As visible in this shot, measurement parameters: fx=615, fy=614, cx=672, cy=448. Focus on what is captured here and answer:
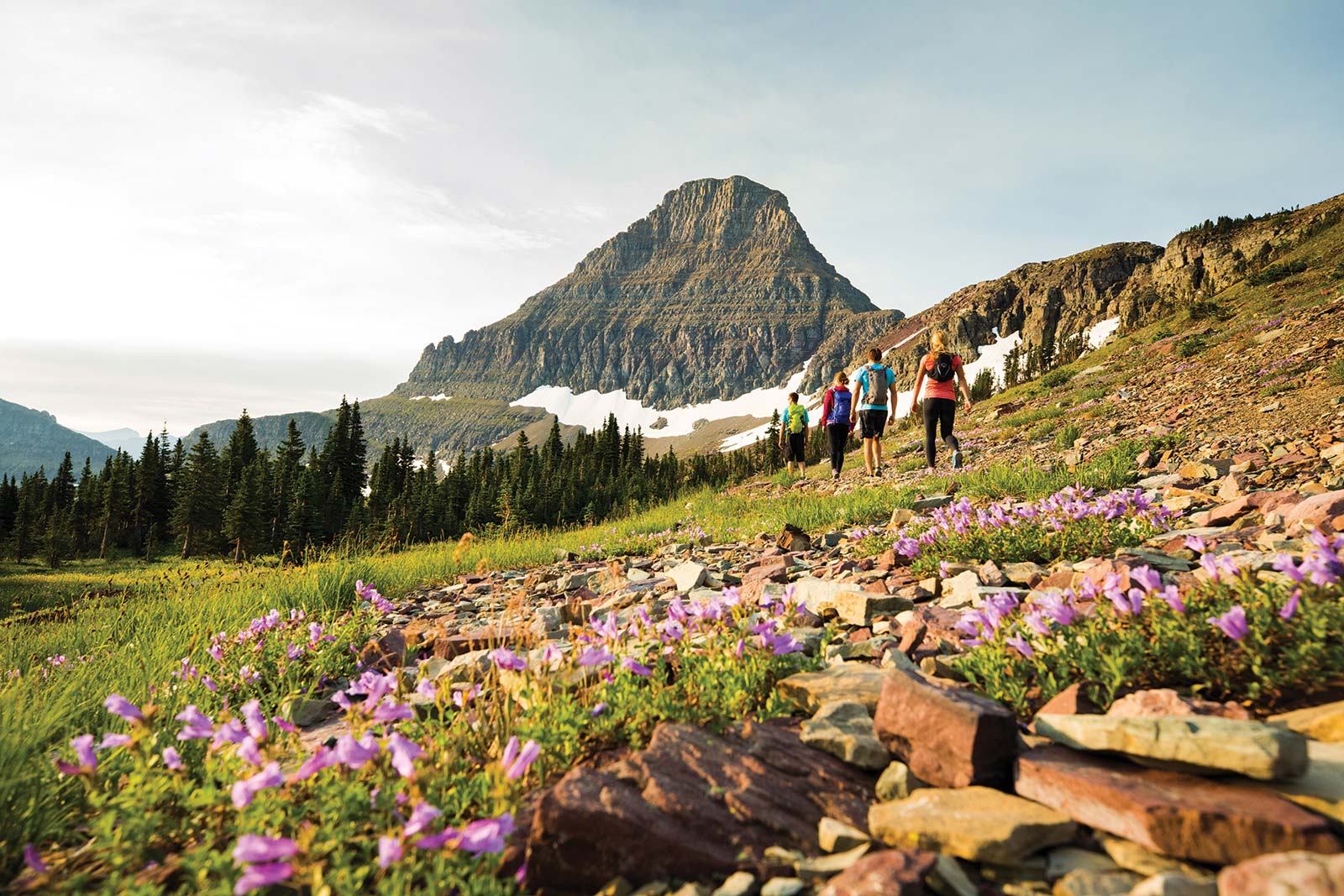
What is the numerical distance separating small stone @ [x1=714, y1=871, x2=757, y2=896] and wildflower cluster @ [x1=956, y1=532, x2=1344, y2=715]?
1.62 m

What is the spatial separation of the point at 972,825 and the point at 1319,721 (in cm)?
147

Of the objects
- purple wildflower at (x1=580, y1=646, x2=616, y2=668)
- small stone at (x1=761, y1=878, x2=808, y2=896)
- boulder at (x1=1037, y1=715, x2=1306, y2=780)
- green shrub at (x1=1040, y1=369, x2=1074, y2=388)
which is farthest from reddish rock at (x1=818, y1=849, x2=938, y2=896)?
green shrub at (x1=1040, y1=369, x2=1074, y2=388)

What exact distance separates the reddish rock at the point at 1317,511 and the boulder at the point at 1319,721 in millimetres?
2510

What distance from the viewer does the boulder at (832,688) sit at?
3.11 m

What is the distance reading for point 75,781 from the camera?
2879 millimetres

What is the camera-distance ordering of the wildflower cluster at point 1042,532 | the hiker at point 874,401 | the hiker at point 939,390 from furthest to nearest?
the hiker at point 874,401
the hiker at point 939,390
the wildflower cluster at point 1042,532

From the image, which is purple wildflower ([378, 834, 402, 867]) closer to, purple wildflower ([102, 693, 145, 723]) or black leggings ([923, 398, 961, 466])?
purple wildflower ([102, 693, 145, 723])

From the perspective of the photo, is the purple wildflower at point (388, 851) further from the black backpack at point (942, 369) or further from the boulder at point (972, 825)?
the black backpack at point (942, 369)

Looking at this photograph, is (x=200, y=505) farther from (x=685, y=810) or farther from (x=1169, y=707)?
(x=1169, y=707)

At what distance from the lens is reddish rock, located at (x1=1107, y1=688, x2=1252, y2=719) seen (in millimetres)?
2447

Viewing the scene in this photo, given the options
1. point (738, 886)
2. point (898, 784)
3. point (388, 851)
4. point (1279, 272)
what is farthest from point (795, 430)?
point (1279, 272)

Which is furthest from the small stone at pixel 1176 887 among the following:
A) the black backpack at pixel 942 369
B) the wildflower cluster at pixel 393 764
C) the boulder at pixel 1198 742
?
the black backpack at pixel 942 369

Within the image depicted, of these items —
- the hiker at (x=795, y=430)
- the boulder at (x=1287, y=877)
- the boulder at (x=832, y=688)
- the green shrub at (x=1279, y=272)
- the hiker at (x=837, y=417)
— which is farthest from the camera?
the green shrub at (x=1279, y=272)

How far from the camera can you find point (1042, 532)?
227 inches
